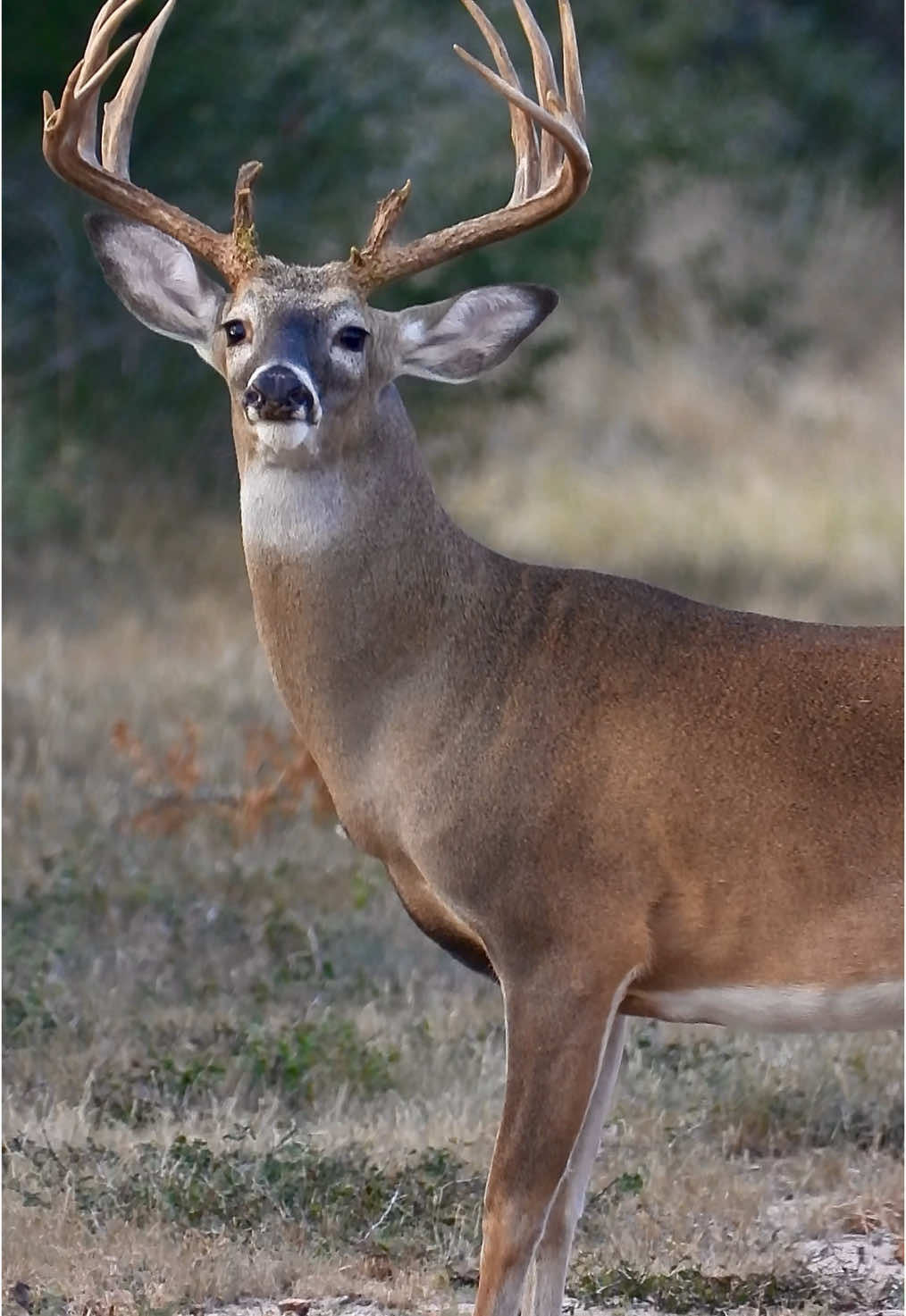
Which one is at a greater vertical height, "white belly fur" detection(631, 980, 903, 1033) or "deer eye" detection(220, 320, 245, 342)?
"deer eye" detection(220, 320, 245, 342)

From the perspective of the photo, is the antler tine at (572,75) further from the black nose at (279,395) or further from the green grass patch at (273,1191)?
the green grass patch at (273,1191)

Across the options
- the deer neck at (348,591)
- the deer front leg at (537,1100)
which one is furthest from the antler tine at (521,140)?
the deer front leg at (537,1100)

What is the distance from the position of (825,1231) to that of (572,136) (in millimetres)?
2577

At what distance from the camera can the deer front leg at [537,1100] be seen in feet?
15.7

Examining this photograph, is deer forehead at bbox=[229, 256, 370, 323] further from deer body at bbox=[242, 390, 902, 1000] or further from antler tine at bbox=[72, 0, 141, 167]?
antler tine at bbox=[72, 0, 141, 167]

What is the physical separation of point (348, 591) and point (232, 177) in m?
6.55

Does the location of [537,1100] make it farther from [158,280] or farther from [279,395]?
[158,280]

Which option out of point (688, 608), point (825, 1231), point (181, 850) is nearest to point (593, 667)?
point (688, 608)

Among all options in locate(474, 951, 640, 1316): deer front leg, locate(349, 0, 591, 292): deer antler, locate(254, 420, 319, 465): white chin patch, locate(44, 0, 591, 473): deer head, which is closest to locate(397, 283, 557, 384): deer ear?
locate(44, 0, 591, 473): deer head

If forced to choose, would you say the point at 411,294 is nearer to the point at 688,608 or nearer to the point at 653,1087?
the point at 653,1087

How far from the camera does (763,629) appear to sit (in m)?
5.14

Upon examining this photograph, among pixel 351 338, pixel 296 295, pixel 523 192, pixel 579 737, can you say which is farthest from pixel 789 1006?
pixel 523 192

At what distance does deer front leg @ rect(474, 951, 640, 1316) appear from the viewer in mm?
4789

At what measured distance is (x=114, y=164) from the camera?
227 inches
